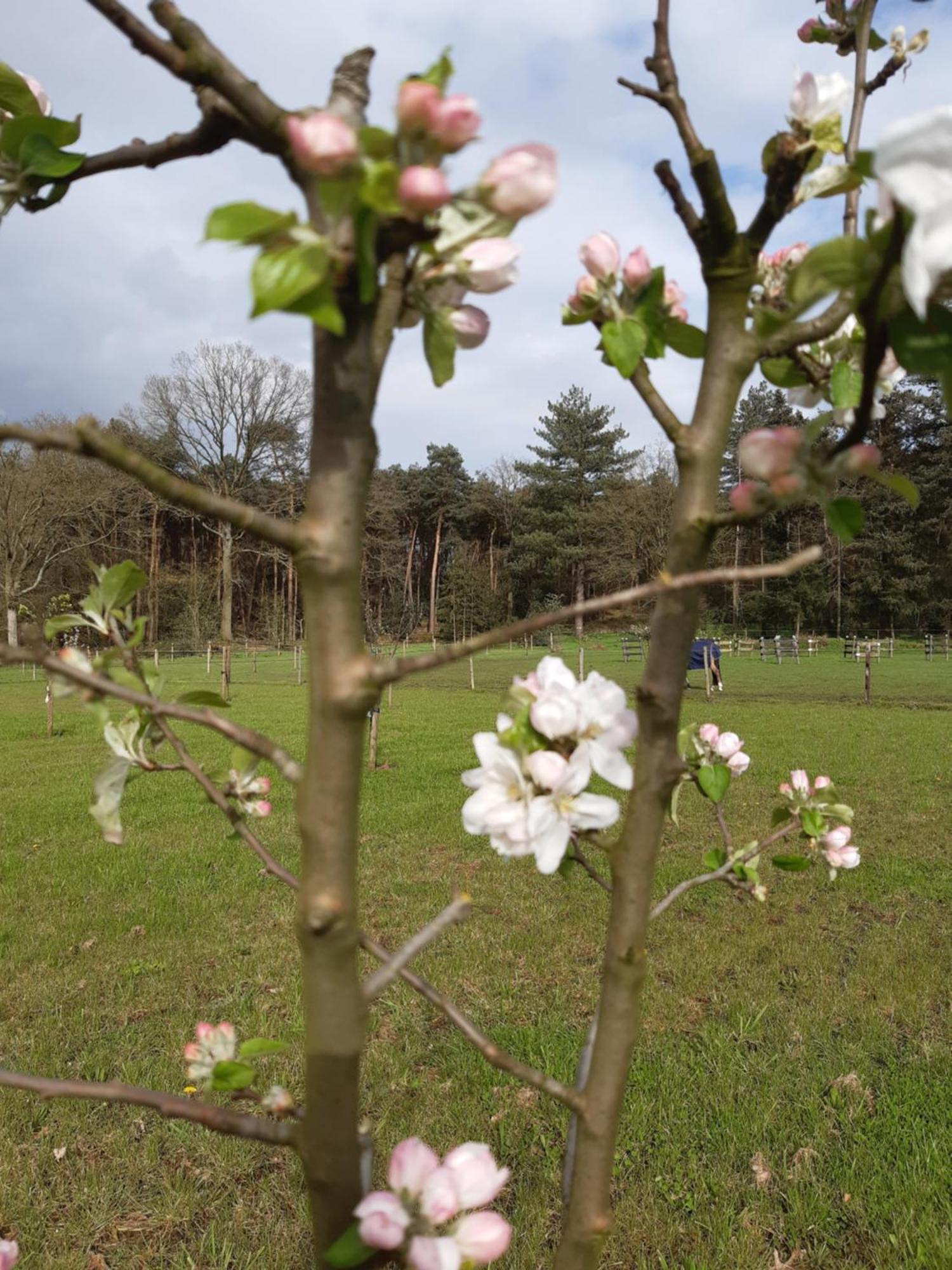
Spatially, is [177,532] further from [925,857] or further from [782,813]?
[782,813]

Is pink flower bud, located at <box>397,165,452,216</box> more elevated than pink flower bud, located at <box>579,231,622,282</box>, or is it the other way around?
pink flower bud, located at <box>579,231,622,282</box>

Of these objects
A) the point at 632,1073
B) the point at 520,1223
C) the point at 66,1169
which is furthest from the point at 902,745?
the point at 66,1169

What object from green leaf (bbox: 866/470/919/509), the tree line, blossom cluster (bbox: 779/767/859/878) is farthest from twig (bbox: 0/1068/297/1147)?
the tree line

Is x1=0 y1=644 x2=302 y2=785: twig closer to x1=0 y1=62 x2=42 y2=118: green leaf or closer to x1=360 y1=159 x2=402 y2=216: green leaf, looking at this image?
x1=360 y1=159 x2=402 y2=216: green leaf

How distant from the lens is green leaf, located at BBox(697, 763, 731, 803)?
42.1 inches

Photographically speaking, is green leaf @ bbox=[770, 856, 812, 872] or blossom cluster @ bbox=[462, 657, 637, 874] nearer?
blossom cluster @ bbox=[462, 657, 637, 874]

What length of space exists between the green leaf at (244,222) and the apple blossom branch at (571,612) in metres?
0.21

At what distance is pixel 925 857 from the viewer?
20.5 ft

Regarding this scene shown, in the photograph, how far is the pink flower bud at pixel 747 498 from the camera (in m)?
0.51

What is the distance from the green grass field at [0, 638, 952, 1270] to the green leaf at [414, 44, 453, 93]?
47.6 inches

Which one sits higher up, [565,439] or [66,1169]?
[565,439]

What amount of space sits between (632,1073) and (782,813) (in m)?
2.62

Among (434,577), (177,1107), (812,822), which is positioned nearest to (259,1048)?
(177,1107)

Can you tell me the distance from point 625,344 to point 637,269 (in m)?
0.08
